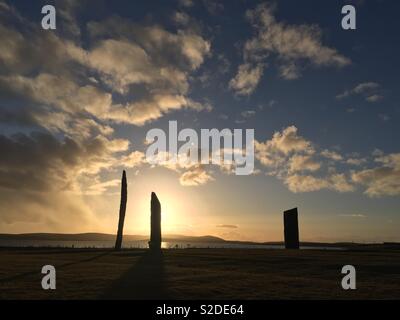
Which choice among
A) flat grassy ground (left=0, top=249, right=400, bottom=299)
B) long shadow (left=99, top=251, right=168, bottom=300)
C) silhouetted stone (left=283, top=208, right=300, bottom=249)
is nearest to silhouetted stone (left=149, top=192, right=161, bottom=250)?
flat grassy ground (left=0, top=249, right=400, bottom=299)

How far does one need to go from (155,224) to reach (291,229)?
14.2m

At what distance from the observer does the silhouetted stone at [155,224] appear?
30.2 meters

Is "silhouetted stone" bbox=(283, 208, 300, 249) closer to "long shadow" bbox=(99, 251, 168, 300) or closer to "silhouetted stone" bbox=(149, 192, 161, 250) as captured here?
"silhouetted stone" bbox=(149, 192, 161, 250)

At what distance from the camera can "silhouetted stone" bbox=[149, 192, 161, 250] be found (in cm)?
3020

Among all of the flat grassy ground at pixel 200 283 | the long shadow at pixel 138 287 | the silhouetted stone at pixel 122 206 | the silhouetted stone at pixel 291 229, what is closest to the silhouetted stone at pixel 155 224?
the silhouetted stone at pixel 122 206

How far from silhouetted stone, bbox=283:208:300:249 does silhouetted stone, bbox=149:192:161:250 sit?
44.4ft

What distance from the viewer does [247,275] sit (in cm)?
1498

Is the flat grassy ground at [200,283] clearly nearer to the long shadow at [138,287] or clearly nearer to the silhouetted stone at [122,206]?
the long shadow at [138,287]

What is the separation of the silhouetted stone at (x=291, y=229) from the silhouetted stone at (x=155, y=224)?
13.5 m

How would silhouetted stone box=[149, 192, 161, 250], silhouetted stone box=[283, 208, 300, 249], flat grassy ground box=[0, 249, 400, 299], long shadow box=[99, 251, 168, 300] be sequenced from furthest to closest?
silhouetted stone box=[283, 208, 300, 249]
silhouetted stone box=[149, 192, 161, 250]
flat grassy ground box=[0, 249, 400, 299]
long shadow box=[99, 251, 168, 300]

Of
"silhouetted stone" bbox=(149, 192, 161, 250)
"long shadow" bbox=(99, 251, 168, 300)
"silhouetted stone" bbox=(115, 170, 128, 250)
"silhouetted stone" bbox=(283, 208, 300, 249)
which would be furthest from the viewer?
"silhouetted stone" bbox=(283, 208, 300, 249)

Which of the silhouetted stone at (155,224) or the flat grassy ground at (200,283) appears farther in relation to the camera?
the silhouetted stone at (155,224)
